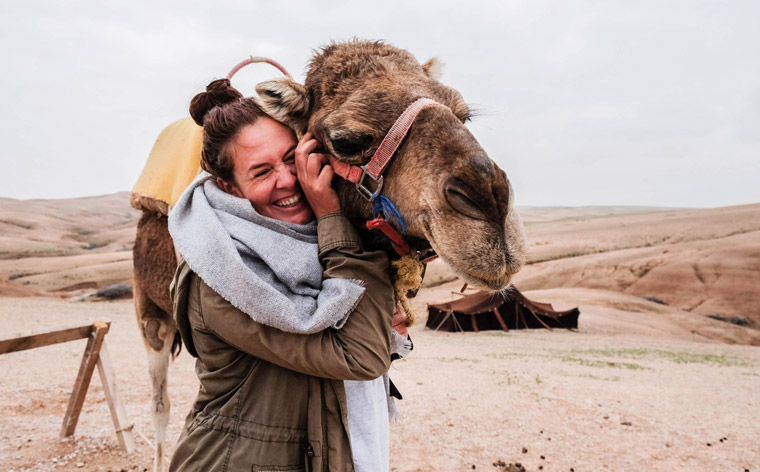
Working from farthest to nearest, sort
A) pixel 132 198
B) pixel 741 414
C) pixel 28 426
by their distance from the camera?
pixel 741 414 < pixel 28 426 < pixel 132 198

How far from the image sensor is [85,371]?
17.9ft

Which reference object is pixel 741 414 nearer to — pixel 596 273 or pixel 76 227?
pixel 596 273

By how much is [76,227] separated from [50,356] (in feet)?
219

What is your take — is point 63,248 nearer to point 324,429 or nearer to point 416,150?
point 324,429

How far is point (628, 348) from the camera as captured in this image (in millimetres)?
14766

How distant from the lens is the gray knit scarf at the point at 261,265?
64.4 inches

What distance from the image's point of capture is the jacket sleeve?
1662 mm

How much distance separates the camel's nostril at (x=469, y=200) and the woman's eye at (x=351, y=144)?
42 centimetres

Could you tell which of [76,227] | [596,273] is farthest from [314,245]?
[76,227]

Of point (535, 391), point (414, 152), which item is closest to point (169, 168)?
point (414, 152)

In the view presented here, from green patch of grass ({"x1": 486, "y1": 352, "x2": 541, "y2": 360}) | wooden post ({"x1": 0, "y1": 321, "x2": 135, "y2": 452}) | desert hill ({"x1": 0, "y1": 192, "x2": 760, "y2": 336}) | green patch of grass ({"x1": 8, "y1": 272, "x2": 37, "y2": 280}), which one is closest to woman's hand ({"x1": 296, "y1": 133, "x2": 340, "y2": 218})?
wooden post ({"x1": 0, "y1": 321, "x2": 135, "y2": 452})

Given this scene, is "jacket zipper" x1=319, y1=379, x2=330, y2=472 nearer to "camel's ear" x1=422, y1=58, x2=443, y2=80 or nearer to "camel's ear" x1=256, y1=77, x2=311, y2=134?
"camel's ear" x1=256, y1=77, x2=311, y2=134

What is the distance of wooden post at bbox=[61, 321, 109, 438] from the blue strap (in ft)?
15.6

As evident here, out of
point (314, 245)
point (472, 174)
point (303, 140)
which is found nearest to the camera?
point (472, 174)
